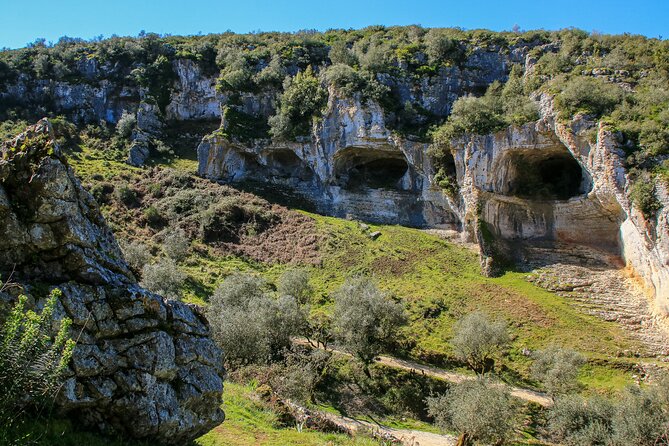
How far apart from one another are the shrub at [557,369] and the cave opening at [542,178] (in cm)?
2027

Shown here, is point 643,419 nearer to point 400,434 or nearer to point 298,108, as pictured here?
point 400,434

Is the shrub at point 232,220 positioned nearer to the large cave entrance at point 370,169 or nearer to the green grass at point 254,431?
the large cave entrance at point 370,169

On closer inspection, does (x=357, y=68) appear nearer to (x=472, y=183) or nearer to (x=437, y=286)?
(x=472, y=183)

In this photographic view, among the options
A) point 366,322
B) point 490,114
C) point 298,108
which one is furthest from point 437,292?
point 298,108

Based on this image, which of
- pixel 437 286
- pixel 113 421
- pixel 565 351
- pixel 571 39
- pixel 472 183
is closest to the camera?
pixel 113 421

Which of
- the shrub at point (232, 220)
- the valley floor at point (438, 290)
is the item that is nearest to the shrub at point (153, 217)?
the valley floor at point (438, 290)

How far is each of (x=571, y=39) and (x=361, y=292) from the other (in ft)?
139

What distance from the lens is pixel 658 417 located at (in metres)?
18.7

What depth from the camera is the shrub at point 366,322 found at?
25.0 meters

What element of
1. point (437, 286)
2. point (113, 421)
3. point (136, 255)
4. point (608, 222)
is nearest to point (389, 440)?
point (113, 421)

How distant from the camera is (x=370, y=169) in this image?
55219mm

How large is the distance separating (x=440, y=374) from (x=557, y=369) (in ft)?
20.6

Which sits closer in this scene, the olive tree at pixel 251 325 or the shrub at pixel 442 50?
the olive tree at pixel 251 325

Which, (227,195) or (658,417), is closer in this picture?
(658,417)
